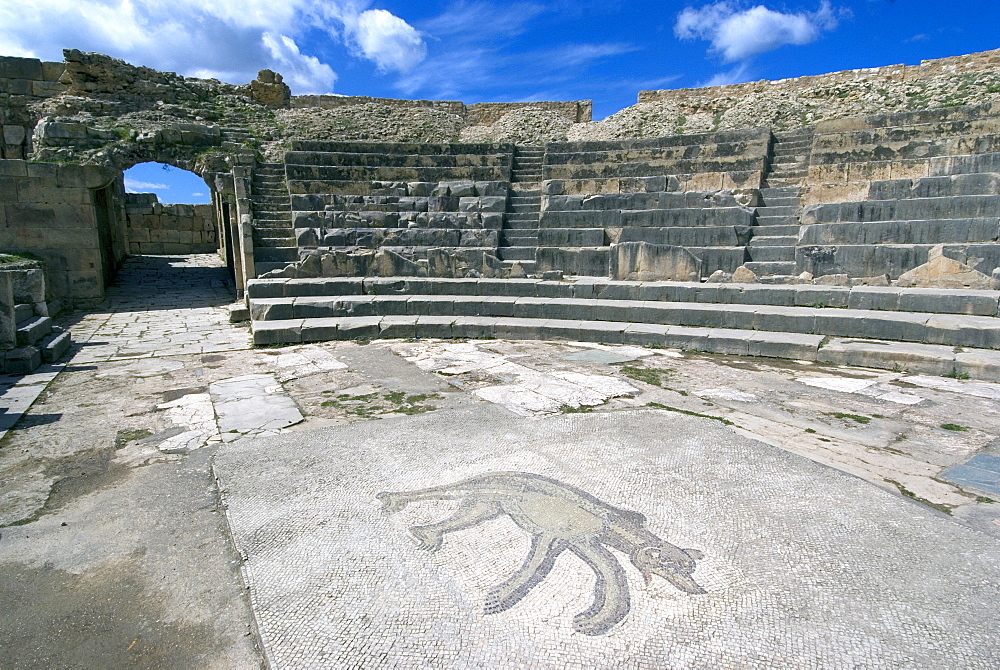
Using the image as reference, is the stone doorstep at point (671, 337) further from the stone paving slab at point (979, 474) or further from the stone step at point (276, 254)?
the stone paving slab at point (979, 474)

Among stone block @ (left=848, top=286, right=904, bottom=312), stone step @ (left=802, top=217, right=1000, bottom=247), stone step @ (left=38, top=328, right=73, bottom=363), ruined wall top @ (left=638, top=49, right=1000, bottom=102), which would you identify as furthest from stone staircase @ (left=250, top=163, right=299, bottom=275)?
ruined wall top @ (left=638, top=49, right=1000, bottom=102)

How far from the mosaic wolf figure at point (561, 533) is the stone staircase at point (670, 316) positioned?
4.57m

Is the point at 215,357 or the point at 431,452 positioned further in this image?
the point at 215,357

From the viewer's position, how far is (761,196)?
9312 millimetres

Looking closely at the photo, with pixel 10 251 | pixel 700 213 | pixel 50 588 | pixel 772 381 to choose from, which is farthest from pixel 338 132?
pixel 50 588

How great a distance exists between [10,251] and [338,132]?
33.3 ft

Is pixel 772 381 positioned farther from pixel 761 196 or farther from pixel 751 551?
pixel 761 196

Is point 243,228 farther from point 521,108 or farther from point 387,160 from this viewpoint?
point 521,108

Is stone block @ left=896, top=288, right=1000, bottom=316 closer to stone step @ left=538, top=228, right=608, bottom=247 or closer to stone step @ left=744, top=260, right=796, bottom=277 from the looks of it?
stone step @ left=744, top=260, right=796, bottom=277

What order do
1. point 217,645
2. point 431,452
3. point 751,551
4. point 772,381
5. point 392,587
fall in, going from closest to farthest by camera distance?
point 217,645 < point 392,587 < point 751,551 < point 431,452 < point 772,381

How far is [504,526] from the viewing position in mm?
2637

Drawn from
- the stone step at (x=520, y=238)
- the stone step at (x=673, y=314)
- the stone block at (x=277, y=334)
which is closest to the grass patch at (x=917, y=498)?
the stone step at (x=673, y=314)

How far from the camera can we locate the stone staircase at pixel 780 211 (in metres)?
8.23

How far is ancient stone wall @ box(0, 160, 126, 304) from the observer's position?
9.89 metres
